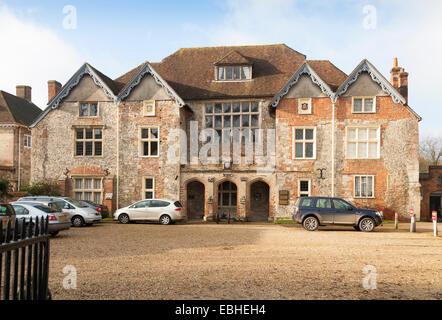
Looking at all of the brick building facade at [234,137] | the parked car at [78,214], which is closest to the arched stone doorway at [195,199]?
the brick building facade at [234,137]

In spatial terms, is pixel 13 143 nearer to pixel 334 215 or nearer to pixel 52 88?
pixel 52 88

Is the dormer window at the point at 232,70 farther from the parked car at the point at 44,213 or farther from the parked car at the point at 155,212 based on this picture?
the parked car at the point at 44,213

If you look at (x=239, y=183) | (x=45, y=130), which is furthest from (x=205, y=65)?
(x=45, y=130)

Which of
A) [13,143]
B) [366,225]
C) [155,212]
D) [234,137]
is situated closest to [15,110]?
[13,143]

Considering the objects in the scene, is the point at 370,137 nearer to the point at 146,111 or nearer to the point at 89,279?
the point at 146,111

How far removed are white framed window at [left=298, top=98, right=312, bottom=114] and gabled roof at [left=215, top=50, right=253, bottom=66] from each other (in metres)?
4.94

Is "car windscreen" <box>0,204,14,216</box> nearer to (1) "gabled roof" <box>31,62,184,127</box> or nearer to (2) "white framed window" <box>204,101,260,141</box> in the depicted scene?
(1) "gabled roof" <box>31,62,184,127</box>

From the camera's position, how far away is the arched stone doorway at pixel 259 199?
1088 inches

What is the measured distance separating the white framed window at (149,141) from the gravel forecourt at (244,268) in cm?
1240

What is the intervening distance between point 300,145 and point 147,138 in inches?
405

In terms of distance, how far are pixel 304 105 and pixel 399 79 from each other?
7.14 metres

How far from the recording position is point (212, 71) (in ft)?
94.3
